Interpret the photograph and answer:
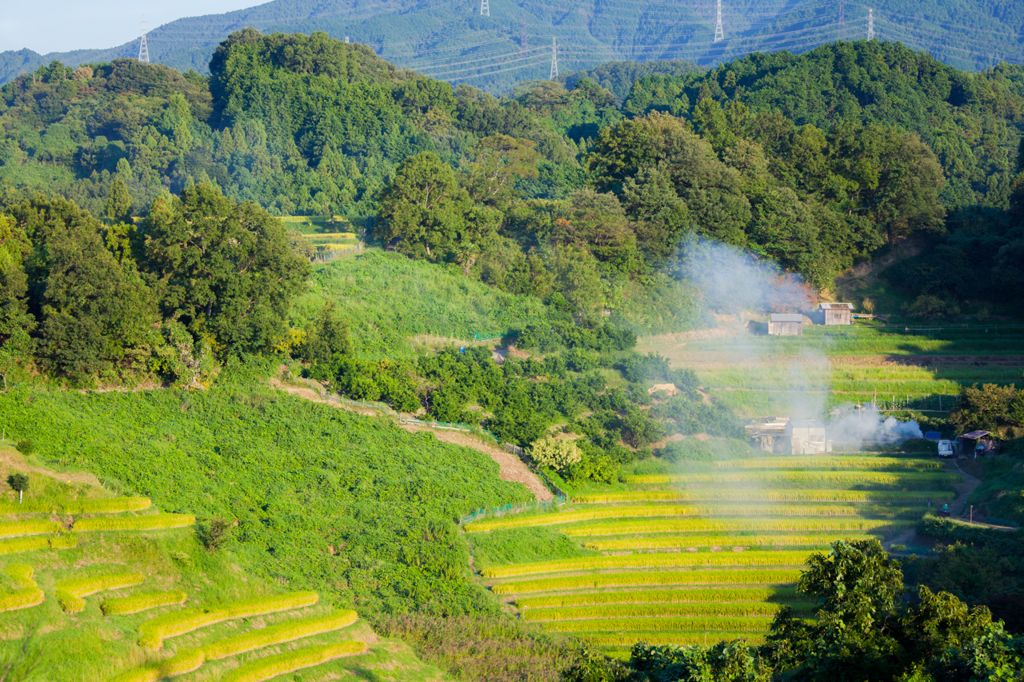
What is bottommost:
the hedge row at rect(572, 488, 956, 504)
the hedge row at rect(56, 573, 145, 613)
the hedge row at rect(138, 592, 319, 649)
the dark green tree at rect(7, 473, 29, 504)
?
the hedge row at rect(572, 488, 956, 504)

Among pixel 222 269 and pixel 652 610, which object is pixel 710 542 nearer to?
pixel 652 610

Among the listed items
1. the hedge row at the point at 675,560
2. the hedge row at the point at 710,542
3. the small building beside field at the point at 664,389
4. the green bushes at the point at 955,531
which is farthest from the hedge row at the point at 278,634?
the small building beside field at the point at 664,389

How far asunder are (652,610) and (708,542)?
18.5 feet

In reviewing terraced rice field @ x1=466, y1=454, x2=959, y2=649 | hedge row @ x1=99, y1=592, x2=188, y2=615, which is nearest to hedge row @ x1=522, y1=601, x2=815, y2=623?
terraced rice field @ x1=466, y1=454, x2=959, y2=649

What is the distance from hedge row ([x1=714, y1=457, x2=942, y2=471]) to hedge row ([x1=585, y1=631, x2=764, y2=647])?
1335cm

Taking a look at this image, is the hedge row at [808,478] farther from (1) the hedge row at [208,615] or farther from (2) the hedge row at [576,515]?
(1) the hedge row at [208,615]

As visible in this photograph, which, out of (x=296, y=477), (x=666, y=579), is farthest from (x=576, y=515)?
(x=296, y=477)

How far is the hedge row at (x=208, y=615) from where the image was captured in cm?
2600

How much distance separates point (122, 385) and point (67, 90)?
232 feet

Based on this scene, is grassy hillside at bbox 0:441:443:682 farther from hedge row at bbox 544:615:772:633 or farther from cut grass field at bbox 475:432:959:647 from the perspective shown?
cut grass field at bbox 475:432:959:647

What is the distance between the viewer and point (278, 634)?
93.0 ft

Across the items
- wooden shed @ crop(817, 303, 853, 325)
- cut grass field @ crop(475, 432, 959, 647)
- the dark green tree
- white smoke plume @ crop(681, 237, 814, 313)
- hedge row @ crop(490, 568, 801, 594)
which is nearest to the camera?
the dark green tree

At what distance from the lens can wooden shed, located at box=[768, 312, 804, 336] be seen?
59.2 metres

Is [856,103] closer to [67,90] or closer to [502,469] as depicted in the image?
[502,469]
